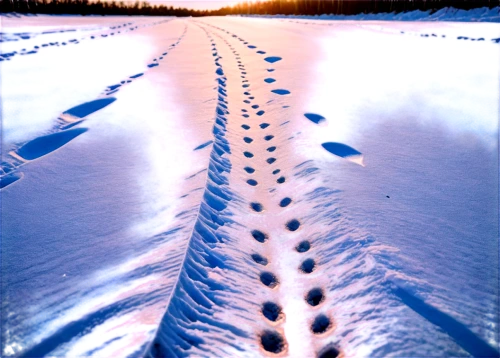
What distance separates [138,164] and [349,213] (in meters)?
1.34

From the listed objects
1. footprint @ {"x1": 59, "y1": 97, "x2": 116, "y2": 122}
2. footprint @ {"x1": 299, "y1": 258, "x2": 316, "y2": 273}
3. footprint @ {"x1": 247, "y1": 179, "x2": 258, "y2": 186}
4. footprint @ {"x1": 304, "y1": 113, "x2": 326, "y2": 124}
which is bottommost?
footprint @ {"x1": 299, "y1": 258, "x2": 316, "y2": 273}

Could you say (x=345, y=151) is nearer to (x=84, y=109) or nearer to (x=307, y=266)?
(x=307, y=266)

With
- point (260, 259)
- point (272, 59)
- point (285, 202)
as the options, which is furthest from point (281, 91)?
point (260, 259)

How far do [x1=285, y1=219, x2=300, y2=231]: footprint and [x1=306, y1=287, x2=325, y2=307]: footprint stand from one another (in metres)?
0.41

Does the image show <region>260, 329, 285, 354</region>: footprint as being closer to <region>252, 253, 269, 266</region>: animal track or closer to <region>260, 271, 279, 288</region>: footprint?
<region>260, 271, 279, 288</region>: footprint

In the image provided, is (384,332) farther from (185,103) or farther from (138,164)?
(185,103)

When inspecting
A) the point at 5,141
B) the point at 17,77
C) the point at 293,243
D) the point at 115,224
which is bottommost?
the point at 293,243

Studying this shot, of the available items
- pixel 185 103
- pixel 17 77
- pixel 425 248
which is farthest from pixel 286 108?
pixel 17 77

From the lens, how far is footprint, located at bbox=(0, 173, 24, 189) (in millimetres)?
2006

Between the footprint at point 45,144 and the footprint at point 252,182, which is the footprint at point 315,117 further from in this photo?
the footprint at point 45,144

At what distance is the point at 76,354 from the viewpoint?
1.07 meters

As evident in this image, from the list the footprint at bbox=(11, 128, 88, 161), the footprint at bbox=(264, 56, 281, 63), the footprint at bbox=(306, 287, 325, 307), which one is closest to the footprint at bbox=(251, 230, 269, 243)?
the footprint at bbox=(306, 287, 325, 307)

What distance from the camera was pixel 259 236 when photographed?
67.8 inches

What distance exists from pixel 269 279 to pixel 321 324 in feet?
1.00
